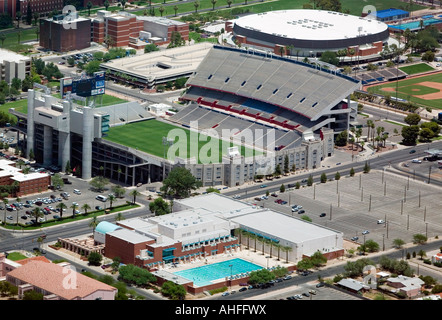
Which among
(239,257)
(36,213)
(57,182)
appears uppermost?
(36,213)

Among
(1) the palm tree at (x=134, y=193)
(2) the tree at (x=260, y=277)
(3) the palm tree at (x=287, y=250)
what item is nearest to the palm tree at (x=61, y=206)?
(1) the palm tree at (x=134, y=193)

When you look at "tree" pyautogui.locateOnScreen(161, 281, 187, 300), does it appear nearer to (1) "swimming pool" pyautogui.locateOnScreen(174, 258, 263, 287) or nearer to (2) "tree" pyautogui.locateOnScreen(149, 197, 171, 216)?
(1) "swimming pool" pyautogui.locateOnScreen(174, 258, 263, 287)

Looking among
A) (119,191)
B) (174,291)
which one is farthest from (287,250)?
(119,191)

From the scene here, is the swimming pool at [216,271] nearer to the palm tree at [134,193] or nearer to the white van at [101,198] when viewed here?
the palm tree at [134,193]

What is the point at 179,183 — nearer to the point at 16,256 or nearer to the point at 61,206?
the point at 61,206

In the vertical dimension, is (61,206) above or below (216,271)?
above

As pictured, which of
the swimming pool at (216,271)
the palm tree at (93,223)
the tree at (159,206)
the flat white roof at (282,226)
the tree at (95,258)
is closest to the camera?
the swimming pool at (216,271)

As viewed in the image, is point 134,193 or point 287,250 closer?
point 287,250
